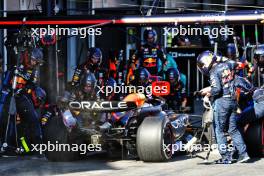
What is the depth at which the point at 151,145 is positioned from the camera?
11.9m

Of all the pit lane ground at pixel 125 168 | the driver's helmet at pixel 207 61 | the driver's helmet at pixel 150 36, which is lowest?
the pit lane ground at pixel 125 168

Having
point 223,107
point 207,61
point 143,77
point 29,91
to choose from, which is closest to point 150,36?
point 143,77

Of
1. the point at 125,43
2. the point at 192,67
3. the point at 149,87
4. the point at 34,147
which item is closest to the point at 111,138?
the point at 34,147

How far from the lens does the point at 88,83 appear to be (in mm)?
14805

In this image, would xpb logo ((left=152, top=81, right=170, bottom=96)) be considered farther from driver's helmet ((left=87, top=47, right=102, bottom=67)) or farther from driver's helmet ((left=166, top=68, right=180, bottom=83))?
driver's helmet ((left=166, top=68, right=180, bottom=83))

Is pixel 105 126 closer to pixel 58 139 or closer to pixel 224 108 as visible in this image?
pixel 58 139

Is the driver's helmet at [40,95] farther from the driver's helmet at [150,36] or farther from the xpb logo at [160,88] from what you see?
the driver's helmet at [150,36]

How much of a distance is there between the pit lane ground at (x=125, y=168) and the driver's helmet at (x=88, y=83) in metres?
2.23

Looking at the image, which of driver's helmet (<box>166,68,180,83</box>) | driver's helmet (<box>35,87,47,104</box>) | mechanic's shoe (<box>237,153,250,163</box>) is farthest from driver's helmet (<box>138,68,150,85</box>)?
mechanic's shoe (<box>237,153,250,163</box>)

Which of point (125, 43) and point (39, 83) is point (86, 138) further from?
point (125, 43)

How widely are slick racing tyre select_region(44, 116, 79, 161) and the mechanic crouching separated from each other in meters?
2.33

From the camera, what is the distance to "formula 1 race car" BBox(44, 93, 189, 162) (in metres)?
11.9

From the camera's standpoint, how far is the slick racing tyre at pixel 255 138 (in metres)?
12.4

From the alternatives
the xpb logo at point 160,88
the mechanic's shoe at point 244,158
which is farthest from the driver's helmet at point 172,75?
the mechanic's shoe at point 244,158
